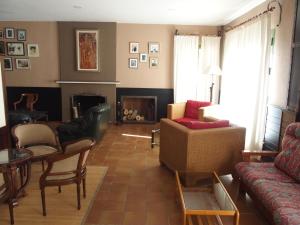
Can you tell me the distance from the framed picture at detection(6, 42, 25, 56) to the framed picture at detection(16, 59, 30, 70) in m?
0.17

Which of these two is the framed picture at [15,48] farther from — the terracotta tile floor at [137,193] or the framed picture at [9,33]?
the terracotta tile floor at [137,193]

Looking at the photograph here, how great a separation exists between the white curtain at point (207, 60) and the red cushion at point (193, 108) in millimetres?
1067

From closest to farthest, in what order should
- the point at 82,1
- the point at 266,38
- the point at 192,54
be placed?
1. the point at 266,38
2. the point at 82,1
3. the point at 192,54

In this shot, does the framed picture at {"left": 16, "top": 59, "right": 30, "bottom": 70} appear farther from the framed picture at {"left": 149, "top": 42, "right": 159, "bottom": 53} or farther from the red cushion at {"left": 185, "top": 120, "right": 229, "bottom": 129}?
the red cushion at {"left": 185, "top": 120, "right": 229, "bottom": 129}

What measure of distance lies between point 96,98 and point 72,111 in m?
0.71

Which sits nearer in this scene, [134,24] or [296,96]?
[296,96]

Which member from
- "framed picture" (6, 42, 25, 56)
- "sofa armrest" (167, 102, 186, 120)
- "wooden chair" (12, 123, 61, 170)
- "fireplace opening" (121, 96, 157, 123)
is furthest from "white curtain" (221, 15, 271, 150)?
"framed picture" (6, 42, 25, 56)

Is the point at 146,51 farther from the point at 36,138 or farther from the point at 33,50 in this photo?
the point at 36,138

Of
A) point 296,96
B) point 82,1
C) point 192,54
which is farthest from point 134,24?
point 296,96

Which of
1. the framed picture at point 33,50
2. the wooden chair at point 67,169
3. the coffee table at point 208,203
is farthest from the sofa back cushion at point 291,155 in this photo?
the framed picture at point 33,50

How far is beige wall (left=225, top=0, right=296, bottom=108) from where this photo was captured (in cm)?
323

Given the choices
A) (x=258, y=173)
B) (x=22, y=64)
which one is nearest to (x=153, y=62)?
(x=22, y=64)

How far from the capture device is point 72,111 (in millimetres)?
6402

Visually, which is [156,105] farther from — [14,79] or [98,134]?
[14,79]
